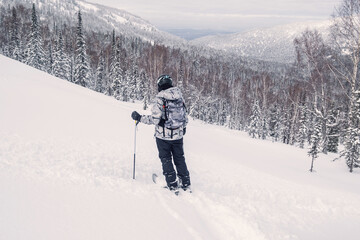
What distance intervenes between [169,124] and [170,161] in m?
0.80

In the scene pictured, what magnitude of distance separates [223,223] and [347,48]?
16.1 m

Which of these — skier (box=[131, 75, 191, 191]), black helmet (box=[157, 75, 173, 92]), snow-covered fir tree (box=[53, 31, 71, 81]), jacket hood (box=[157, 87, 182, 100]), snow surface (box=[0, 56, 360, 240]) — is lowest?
snow surface (box=[0, 56, 360, 240])

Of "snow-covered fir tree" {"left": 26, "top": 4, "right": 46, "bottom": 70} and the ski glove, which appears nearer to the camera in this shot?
the ski glove

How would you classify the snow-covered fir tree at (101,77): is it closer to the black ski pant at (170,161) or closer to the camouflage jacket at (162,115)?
the camouflage jacket at (162,115)

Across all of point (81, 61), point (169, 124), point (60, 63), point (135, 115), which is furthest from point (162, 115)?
point (60, 63)

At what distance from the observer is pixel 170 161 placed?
4793 mm

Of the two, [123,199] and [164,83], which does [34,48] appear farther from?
[123,199]

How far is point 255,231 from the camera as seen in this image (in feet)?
11.3

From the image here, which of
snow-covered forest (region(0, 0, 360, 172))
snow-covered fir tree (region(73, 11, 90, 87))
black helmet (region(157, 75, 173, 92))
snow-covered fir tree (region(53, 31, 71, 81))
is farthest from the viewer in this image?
snow-covered fir tree (region(53, 31, 71, 81))

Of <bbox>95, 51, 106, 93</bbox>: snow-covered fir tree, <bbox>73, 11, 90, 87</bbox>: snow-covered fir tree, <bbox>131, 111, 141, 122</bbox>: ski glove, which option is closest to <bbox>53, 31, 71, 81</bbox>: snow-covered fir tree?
<bbox>73, 11, 90, 87</bbox>: snow-covered fir tree

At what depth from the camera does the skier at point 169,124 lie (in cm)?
459

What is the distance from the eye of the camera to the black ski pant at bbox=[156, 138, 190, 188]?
15.4 ft

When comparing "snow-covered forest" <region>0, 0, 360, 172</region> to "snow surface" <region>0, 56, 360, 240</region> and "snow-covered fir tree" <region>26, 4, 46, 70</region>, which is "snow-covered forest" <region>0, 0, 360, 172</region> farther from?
"snow surface" <region>0, 56, 360, 240</region>

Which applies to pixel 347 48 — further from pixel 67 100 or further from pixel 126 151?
pixel 67 100
